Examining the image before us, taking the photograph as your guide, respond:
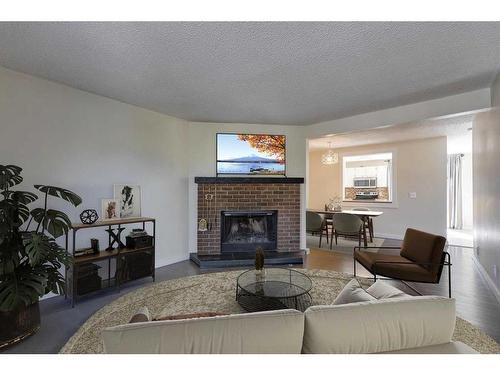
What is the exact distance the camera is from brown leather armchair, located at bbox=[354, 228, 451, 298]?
2.72 m

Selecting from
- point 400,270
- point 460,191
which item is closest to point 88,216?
point 400,270

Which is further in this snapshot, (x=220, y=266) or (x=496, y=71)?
(x=220, y=266)

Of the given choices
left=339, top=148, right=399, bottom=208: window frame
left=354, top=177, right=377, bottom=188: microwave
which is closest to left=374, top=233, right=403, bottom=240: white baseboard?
left=339, top=148, right=399, bottom=208: window frame

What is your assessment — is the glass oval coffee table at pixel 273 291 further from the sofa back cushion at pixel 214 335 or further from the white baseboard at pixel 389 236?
the white baseboard at pixel 389 236

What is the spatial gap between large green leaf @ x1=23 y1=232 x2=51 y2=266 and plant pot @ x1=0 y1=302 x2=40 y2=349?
0.45 metres

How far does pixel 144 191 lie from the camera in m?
3.83

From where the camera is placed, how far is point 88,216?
117 inches

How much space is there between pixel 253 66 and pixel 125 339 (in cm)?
239

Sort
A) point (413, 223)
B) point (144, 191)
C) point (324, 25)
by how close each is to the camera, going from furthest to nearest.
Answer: point (413, 223) → point (144, 191) → point (324, 25)

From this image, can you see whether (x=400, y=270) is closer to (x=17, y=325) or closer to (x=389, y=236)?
(x=17, y=325)

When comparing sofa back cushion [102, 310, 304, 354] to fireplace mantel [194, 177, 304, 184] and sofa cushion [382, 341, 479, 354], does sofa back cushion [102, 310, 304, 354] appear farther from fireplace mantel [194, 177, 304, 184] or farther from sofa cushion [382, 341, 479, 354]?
fireplace mantel [194, 177, 304, 184]

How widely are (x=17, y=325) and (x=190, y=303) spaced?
1.34 m

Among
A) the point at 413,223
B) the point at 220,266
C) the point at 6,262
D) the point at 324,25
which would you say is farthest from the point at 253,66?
the point at 413,223
